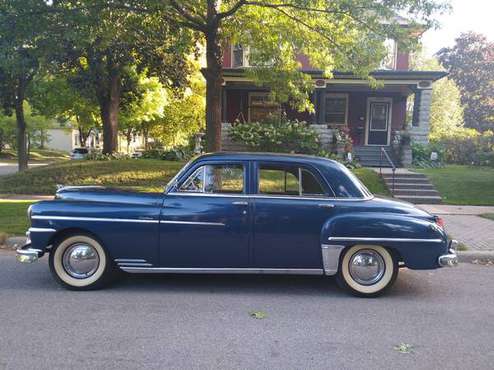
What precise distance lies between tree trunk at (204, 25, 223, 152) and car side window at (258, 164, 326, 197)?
18.5 ft

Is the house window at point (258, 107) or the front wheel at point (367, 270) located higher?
the house window at point (258, 107)

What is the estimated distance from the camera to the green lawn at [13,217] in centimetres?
816

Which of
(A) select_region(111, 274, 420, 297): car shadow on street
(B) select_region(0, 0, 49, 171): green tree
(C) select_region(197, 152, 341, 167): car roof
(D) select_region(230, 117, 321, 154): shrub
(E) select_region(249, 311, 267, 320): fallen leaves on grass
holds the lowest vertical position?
(A) select_region(111, 274, 420, 297): car shadow on street

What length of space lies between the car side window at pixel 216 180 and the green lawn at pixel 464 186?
981 centimetres

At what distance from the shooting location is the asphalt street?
3691 millimetres

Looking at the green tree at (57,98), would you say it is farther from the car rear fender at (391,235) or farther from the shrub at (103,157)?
the car rear fender at (391,235)

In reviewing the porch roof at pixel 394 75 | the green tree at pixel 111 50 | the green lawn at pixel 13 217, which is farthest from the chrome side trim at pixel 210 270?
the porch roof at pixel 394 75

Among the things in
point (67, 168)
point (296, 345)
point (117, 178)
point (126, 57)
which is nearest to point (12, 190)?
point (67, 168)

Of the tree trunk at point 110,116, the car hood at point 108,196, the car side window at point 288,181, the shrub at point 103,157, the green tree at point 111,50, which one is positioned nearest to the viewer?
the car hood at point 108,196

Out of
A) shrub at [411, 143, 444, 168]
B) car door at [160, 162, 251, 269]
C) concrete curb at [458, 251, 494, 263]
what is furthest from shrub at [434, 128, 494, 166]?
car door at [160, 162, 251, 269]

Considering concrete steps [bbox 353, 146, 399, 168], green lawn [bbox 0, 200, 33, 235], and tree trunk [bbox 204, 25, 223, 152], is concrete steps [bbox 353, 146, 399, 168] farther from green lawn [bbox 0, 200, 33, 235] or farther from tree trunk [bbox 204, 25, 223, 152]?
green lawn [bbox 0, 200, 33, 235]

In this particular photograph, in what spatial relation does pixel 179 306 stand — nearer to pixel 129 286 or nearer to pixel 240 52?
pixel 129 286

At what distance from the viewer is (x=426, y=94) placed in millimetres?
19984

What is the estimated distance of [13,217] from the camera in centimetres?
952
